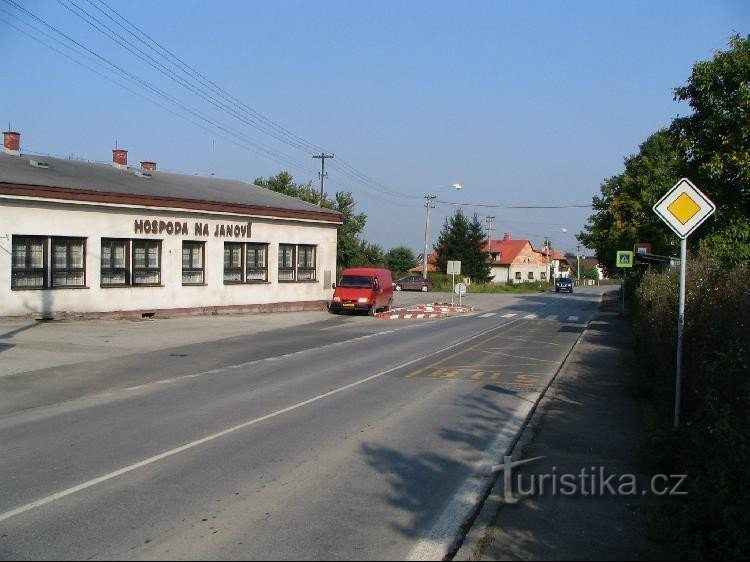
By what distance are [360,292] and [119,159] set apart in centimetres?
1270

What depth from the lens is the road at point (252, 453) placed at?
5512 millimetres

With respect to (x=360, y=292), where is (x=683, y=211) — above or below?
above

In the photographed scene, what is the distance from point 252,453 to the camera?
806 centimetres

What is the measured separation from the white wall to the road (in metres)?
9.55

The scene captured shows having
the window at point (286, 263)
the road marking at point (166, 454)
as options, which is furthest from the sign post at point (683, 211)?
the window at point (286, 263)

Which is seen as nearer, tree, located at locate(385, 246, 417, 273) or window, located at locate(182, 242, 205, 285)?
window, located at locate(182, 242, 205, 285)

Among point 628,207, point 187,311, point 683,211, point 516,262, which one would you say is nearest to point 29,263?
point 187,311

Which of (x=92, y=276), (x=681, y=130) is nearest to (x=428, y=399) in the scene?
(x=681, y=130)

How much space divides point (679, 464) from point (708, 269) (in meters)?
3.77

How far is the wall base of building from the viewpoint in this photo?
2541 cm

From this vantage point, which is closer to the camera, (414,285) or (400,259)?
(414,285)

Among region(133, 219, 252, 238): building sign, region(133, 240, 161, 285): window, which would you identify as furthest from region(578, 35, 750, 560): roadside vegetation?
region(133, 240, 161, 285): window

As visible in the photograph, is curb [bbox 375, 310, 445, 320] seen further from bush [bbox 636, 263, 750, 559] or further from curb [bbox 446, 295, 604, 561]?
bush [bbox 636, 263, 750, 559]

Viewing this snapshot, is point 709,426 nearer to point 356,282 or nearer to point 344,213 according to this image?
point 356,282
